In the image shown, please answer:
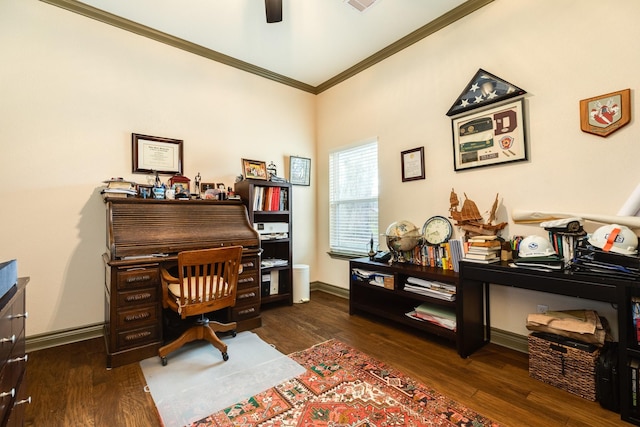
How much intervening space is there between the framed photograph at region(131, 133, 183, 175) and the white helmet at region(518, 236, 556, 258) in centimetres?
322

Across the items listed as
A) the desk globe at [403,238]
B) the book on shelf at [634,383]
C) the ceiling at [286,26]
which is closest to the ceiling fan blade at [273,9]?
the ceiling at [286,26]

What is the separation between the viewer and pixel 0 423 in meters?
0.85

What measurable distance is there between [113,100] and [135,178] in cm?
76

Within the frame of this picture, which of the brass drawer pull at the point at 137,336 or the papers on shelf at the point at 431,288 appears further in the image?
the papers on shelf at the point at 431,288

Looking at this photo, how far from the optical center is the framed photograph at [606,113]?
1836 millimetres

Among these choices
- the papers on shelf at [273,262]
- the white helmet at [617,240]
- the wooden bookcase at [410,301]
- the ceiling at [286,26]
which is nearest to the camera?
the white helmet at [617,240]

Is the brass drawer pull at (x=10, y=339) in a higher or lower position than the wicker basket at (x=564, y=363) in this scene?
higher

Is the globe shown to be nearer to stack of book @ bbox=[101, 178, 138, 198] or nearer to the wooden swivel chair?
the wooden swivel chair

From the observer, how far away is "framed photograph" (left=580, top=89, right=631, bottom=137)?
6.02 ft

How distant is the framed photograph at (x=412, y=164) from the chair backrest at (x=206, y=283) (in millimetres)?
1926

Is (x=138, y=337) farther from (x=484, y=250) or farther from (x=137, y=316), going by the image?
(x=484, y=250)

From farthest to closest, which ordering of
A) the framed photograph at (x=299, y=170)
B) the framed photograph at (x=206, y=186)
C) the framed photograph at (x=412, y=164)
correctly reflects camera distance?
1. the framed photograph at (x=299, y=170)
2. the framed photograph at (x=206, y=186)
3. the framed photograph at (x=412, y=164)

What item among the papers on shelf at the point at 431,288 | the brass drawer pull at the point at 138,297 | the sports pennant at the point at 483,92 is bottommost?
the papers on shelf at the point at 431,288

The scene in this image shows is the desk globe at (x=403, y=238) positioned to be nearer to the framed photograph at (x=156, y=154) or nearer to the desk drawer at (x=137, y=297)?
the desk drawer at (x=137, y=297)
